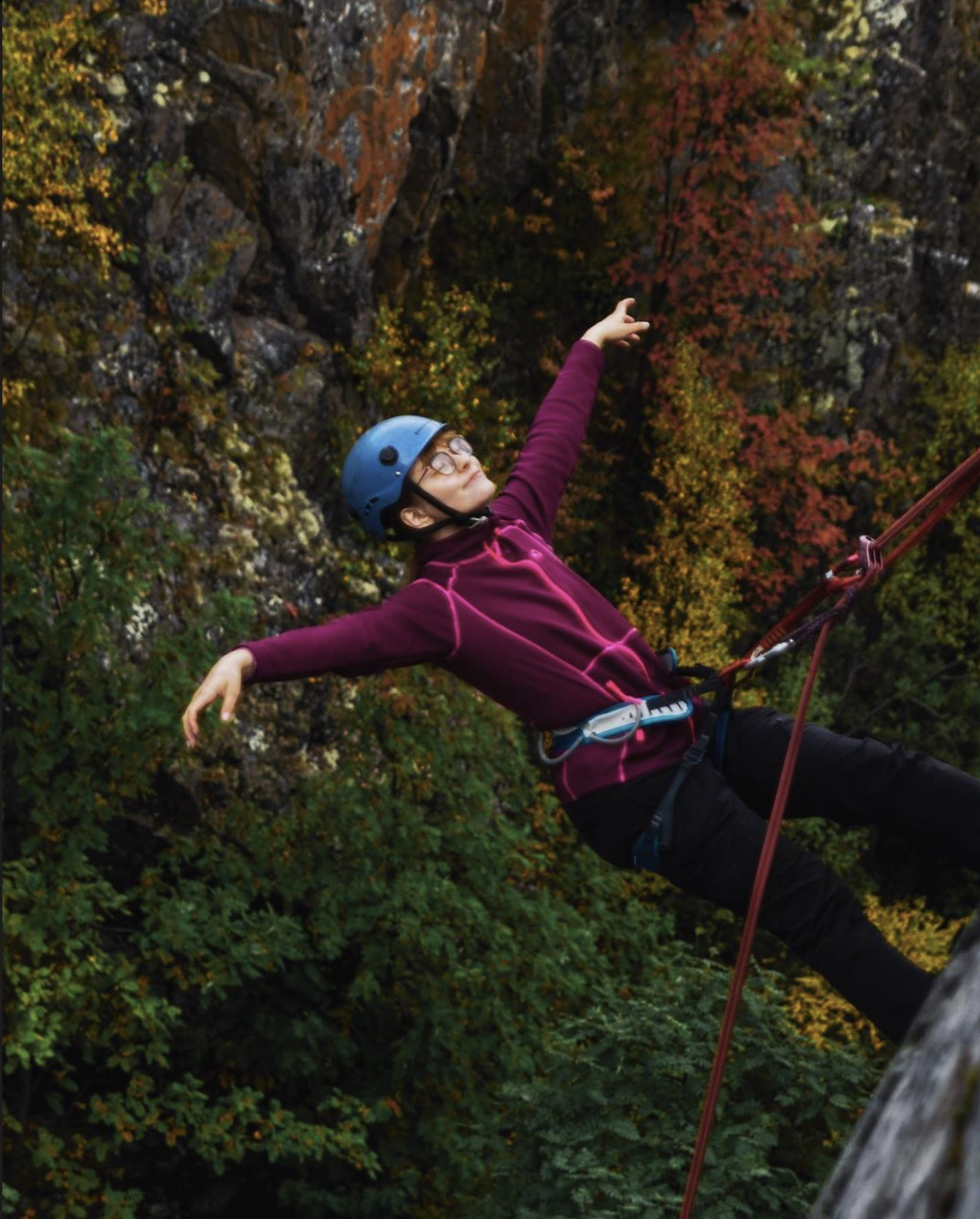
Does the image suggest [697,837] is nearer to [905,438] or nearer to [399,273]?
[399,273]

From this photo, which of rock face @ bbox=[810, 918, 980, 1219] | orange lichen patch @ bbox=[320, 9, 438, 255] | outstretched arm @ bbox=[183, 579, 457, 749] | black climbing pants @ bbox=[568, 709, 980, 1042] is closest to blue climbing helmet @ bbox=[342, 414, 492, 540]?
outstretched arm @ bbox=[183, 579, 457, 749]

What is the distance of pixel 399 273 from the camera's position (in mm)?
12672

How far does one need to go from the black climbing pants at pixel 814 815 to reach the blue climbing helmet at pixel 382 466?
3.12 ft

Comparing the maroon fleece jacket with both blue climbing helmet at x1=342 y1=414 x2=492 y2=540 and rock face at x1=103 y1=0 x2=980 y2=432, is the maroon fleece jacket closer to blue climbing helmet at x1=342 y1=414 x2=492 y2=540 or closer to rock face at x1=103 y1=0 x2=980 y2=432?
blue climbing helmet at x1=342 y1=414 x2=492 y2=540

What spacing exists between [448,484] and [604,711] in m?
0.75

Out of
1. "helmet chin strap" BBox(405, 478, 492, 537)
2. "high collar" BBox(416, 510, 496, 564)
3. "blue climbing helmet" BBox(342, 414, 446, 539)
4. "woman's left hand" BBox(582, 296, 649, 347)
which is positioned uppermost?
"woman's left hand" BBox(582, 296, 649, 347)

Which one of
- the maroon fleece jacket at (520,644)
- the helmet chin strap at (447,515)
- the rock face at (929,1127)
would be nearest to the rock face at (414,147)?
the helmet chin strap at (447,515)

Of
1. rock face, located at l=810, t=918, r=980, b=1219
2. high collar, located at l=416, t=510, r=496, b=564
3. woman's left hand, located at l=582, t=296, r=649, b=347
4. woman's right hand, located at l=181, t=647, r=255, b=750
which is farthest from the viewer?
woman's left hand, located at l=582, t=296, r=649, b=347

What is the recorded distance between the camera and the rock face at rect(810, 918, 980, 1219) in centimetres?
136

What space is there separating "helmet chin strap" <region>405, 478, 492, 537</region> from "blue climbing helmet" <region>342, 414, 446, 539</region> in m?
0.04

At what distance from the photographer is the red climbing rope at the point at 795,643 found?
271 cm

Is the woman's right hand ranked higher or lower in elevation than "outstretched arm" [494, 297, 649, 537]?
lower

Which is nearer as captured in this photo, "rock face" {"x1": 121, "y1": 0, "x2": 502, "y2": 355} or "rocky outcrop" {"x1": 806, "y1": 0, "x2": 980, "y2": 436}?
"rock face" {"x1": 121, "y1": 0, "x2": 502, "y2": 355}

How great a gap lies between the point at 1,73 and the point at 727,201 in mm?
7957
